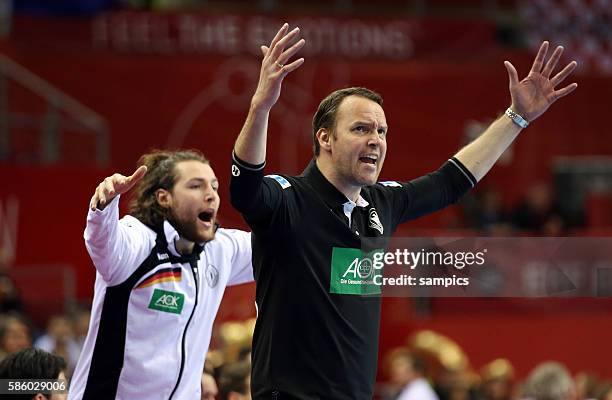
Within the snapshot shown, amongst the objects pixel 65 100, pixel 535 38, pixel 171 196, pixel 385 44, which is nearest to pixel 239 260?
pixel 171 196

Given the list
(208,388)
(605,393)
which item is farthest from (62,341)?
(605,393)

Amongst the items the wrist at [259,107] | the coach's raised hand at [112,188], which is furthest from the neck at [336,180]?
the coach's raised hand at [112,188]

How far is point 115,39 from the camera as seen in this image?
18078 millimetres

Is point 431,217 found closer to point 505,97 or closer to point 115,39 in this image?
point 505,97

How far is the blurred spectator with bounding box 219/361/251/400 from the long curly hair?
1314mm

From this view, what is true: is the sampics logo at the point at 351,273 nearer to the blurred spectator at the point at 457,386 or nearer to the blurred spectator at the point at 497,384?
the blurred spectator at the point at 457,386

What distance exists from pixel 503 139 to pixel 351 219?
3.99 feet

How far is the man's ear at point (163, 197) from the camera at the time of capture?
668 cm

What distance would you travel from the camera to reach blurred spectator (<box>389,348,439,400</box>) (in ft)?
37.7

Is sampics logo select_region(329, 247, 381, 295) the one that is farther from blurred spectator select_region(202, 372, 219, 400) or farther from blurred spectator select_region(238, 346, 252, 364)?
blurred spectator select_region(238, 346, 252, 364)

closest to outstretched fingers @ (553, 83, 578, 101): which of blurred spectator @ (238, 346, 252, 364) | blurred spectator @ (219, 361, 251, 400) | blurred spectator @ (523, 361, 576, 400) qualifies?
blurred spectator @ (219, 361, 251, 400)

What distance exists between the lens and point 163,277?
6.24m

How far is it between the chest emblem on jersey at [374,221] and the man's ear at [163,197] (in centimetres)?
154

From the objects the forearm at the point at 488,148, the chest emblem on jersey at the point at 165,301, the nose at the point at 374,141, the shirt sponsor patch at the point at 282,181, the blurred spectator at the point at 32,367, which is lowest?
the blurred spectator at the point at 32,367
